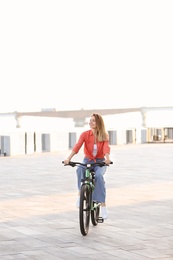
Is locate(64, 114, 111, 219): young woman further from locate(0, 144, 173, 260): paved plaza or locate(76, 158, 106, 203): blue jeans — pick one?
locate(0, 144, 173, 260): paved plaza

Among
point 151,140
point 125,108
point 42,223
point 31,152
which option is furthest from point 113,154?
point 125,108

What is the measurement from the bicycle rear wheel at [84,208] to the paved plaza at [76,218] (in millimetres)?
118

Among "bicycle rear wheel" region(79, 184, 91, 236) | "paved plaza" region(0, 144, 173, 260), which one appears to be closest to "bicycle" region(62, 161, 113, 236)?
"bicycle rear wheel" region(79, 184, 91, 236)

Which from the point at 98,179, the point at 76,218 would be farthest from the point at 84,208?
the point at 76,218

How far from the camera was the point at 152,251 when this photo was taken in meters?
7.67

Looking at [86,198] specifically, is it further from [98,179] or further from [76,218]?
[76,218]

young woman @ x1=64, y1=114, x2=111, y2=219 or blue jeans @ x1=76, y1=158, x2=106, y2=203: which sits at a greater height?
young woman @ x1=64, y1=114, x2=111, y2=219

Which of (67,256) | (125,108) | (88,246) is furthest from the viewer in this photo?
(125,108)

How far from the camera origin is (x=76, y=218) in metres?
10.3

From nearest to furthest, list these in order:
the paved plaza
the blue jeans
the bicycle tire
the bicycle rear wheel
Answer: the paved plaza < the bicycle rear wheel < the blue jeans < the bicycle tire

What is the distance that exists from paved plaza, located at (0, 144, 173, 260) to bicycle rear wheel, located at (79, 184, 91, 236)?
0.12 m

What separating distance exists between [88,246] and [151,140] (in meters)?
32.1

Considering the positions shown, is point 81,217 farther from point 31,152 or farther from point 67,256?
point 31,152

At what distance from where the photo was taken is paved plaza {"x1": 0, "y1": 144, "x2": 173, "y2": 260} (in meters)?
7.73
